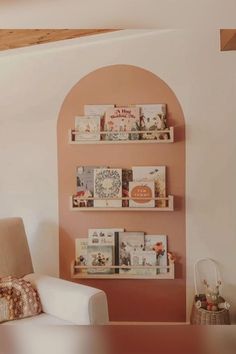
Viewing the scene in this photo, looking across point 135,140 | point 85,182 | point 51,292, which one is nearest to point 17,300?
point 51,292

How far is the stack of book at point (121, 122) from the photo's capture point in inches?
102

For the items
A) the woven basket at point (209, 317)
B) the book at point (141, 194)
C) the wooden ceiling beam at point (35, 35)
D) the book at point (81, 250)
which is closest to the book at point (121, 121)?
the book at point (141, 194)

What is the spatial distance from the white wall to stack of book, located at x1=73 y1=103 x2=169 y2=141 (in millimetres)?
205

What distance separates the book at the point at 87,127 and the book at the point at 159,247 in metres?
0.87

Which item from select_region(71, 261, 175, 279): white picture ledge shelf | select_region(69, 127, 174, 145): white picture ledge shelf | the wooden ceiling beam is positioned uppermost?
the wooden ceiling beam

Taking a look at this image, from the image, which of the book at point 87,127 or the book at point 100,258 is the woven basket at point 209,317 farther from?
the book at point 87,127

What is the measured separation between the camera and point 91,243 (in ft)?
8.84

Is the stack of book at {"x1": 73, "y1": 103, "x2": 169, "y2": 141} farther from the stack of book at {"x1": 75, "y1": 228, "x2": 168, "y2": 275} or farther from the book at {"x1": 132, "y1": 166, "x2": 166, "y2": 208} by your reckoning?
the stack of book at {"x1": 75, "y1": 228, "x2": 168, "y2": 275}

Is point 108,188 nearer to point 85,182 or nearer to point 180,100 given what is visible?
point 85,182

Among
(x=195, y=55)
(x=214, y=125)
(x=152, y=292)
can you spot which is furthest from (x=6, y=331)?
(x=195, y=55)

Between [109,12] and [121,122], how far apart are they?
1.24m

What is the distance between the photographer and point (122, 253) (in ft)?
8.76

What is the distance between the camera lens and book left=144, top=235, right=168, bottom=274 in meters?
2.66

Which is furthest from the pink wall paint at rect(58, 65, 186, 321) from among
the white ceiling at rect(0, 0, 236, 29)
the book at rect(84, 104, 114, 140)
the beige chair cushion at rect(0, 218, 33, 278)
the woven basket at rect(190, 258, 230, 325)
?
the white ceiling at rect(0, 0, 236, 29)
